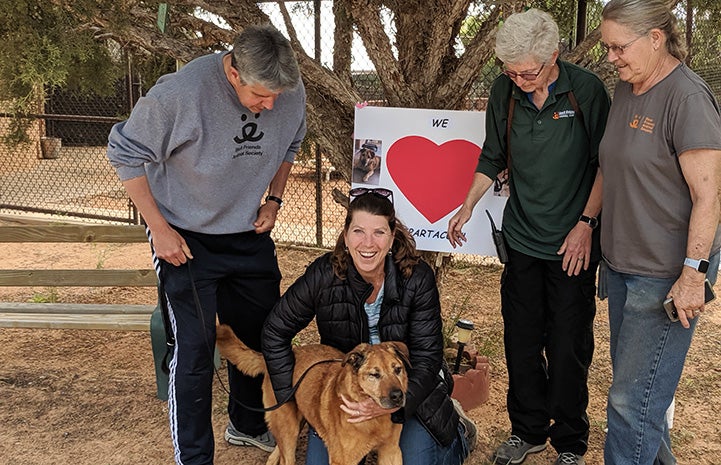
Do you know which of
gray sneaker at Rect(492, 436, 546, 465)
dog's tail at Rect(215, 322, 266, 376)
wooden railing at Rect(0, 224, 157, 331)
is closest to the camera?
dog's tail at Rect(215, 322, 266, 376)

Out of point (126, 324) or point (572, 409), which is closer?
point (572, 409)

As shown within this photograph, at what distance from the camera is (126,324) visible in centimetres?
404

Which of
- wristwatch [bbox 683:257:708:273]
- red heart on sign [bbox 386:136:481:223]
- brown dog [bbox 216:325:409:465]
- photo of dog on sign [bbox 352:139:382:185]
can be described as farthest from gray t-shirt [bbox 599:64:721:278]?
photo of dog on sign [bbox 352:139:382:185]

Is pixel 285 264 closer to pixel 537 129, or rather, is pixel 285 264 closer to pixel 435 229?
pixel 435 229

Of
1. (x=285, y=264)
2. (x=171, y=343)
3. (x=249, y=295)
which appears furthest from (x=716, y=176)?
(x=285, y=264)

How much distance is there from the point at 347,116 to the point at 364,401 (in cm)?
193

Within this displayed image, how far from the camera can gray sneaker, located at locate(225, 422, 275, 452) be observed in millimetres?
3525

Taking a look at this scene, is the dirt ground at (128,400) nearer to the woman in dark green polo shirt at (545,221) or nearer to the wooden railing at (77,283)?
the woman in dark green polo shirt at (545,221)

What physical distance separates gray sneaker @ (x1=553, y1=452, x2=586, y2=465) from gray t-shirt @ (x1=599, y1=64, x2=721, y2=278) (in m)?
1.11

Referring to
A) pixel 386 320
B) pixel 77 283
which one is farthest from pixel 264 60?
pixel 77 283

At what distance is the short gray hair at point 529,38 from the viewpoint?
2684 millimetres

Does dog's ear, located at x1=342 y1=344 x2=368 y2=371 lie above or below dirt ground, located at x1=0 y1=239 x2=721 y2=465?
above

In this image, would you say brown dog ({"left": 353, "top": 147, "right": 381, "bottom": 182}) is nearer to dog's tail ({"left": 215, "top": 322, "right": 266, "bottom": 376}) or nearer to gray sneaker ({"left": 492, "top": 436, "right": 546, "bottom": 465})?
dog's tail ({"left": 215, "top": 322, "right": 266, "bottom": 376})

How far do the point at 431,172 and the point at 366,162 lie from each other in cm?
38
